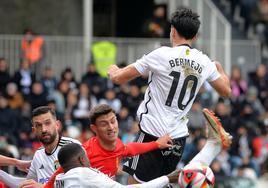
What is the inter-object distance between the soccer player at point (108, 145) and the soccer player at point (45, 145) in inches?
16.1

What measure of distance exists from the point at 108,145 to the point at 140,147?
1.10ft

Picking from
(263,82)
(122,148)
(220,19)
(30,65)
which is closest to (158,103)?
(122,148)

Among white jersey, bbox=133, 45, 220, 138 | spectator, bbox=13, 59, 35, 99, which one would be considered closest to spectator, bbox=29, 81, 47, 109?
spectator, bbox=13, 59, 35, 99

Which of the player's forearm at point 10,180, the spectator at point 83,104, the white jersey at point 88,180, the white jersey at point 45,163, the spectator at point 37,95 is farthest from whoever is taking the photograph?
the spectator at point 83,104

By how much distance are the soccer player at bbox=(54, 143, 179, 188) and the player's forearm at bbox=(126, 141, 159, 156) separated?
0.88 metres

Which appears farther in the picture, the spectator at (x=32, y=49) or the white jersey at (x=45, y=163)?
the spectator at (x=32, y=49)

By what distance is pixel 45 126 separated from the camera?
10.8 m

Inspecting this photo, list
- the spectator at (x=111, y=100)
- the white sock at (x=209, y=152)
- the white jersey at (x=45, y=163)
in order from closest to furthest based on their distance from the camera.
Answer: the white sock at (x=209, y=152) → the white jersey at (x=45, y=163) → the spectator at (x=111, y=100)

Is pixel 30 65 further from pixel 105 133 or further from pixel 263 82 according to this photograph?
pixel 105 133

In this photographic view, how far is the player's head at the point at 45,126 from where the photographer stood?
10789 millimetres

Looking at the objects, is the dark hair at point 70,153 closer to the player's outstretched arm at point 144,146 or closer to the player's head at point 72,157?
the player's head at point 72,157

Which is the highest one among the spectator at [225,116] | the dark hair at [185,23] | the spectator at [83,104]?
the dark hair at [185,23]

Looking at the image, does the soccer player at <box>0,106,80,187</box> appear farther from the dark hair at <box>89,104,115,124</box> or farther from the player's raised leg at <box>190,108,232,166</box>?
the player's raised leg at <box>190,108,232,166</box>

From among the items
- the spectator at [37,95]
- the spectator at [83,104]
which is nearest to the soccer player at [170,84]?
the spectator at [37,95]
